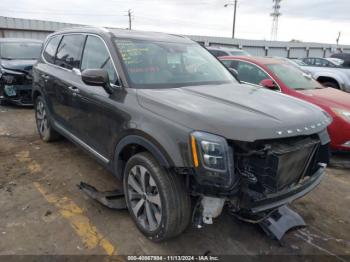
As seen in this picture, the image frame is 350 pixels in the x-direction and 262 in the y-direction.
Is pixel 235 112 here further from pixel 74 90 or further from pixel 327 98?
pixel 327 98

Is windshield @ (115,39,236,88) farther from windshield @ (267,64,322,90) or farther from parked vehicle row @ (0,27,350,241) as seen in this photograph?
windshield @ (267,64,322,90)

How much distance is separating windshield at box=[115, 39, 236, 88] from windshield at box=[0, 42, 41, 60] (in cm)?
643

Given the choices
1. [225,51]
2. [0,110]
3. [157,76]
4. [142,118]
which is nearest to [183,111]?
[142,118]

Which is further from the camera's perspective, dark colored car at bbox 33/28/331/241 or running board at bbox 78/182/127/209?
running board at bbox 78/182/127/209

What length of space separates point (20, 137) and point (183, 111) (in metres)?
4.45

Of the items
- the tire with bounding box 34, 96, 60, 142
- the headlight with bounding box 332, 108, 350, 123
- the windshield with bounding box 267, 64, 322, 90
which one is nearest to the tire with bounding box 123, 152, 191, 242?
the tire with bounding box 34, 96, 60, 142

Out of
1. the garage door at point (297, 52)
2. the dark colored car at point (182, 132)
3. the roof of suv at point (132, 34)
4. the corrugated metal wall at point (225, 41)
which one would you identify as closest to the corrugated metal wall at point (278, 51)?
the corrugated metal wall at point (225, 41)

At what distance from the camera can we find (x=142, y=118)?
8.85ft

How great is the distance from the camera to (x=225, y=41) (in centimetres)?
3616

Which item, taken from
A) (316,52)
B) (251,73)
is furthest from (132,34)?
(316,52)

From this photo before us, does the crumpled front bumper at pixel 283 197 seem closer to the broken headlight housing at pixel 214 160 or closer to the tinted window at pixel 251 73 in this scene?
the broken headlight housing at pixel 214 160

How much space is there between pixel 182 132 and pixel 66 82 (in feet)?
7.73

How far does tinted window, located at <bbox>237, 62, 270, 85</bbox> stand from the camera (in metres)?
6.10

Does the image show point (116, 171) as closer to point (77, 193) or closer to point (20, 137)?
point (77, 193)
